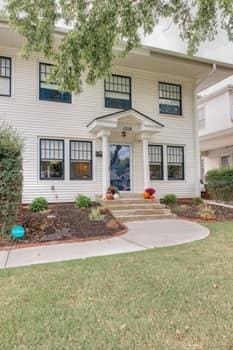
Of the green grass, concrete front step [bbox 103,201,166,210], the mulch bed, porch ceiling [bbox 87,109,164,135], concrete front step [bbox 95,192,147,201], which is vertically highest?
porch ceiling [bbox 87,109,164,135]

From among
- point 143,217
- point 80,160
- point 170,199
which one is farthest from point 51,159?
point 170,199

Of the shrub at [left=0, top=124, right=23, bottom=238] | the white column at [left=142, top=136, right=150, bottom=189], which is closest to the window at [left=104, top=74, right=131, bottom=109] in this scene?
the white column at [left=142, top=136, right=150, bottom=189]

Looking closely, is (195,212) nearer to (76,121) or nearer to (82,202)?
(82,202)

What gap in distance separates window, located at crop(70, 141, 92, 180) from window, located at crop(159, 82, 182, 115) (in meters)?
4.07

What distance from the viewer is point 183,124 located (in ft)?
48.2

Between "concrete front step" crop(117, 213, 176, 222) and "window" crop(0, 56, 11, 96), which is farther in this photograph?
"window" crop(0, 56, 11, 96)

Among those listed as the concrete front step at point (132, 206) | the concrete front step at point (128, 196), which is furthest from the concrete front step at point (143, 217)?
the concrete front step at point (128, 196)

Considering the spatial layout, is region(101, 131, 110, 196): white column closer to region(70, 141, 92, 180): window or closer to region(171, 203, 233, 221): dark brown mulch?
region(70, 141, 92, 180): window

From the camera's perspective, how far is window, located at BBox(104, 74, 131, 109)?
13352 millimetres

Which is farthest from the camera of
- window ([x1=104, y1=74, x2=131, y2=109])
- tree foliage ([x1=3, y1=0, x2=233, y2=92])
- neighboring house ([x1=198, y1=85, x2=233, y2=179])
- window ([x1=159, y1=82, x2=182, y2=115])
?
neighboring house ([x1=198, y1=85, x2=233, y2=179])

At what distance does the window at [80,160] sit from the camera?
12.6 m

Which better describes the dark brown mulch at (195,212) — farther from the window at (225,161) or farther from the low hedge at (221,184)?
the window at (225,161)

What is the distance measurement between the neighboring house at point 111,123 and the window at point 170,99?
5cm

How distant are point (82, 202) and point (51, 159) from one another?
2194 mm
